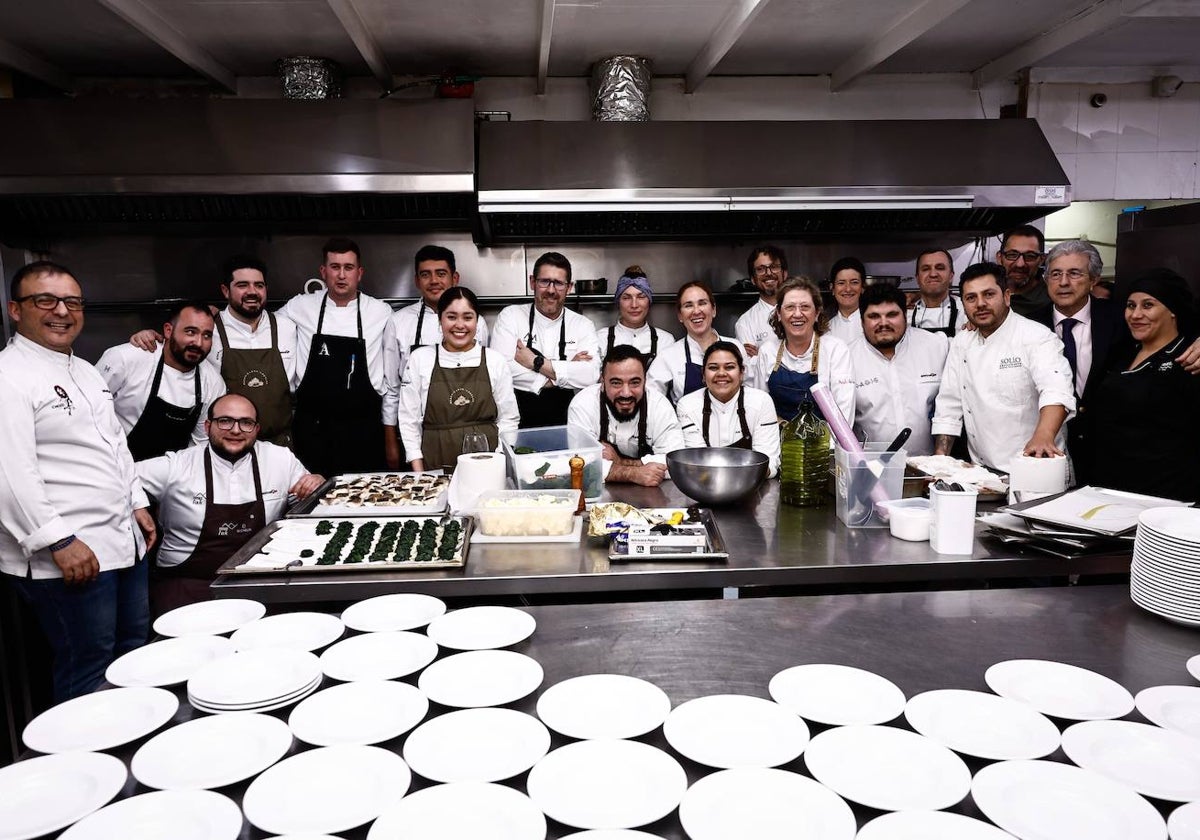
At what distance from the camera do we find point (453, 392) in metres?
3.59

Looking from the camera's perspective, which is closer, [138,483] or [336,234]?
[138,483]

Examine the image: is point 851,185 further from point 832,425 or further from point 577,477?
point 577,477

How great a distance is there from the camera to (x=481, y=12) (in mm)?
4141

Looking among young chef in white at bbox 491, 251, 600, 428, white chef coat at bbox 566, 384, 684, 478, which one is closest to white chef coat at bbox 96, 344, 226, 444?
young chef in white at bbox 491, 251, 600, 428

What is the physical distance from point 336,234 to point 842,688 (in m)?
4.72

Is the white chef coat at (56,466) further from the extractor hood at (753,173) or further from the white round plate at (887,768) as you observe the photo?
the extractor hood at (753,173)

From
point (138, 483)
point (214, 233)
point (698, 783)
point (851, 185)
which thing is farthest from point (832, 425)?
point (214, 233)

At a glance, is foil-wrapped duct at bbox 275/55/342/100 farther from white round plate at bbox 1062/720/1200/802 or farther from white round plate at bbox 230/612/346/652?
white round plate at bbox 1062/720/1200/802

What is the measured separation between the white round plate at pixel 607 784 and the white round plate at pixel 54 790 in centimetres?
59

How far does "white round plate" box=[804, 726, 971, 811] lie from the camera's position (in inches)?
39.7

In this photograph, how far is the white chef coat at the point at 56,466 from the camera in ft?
7.71

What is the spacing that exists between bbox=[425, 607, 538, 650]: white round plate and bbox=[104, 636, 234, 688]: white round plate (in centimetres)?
41

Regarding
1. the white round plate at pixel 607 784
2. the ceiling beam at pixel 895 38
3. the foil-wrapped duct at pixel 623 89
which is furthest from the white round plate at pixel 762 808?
the foil-wrapped duct at pixel 623 89

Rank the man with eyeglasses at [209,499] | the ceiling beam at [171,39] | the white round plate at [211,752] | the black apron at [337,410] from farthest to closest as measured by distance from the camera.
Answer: the black apron at [337,410], the ceiling beam at [171,39], the man with eyeglasses at [209,499], the white round plate at [211,752]
